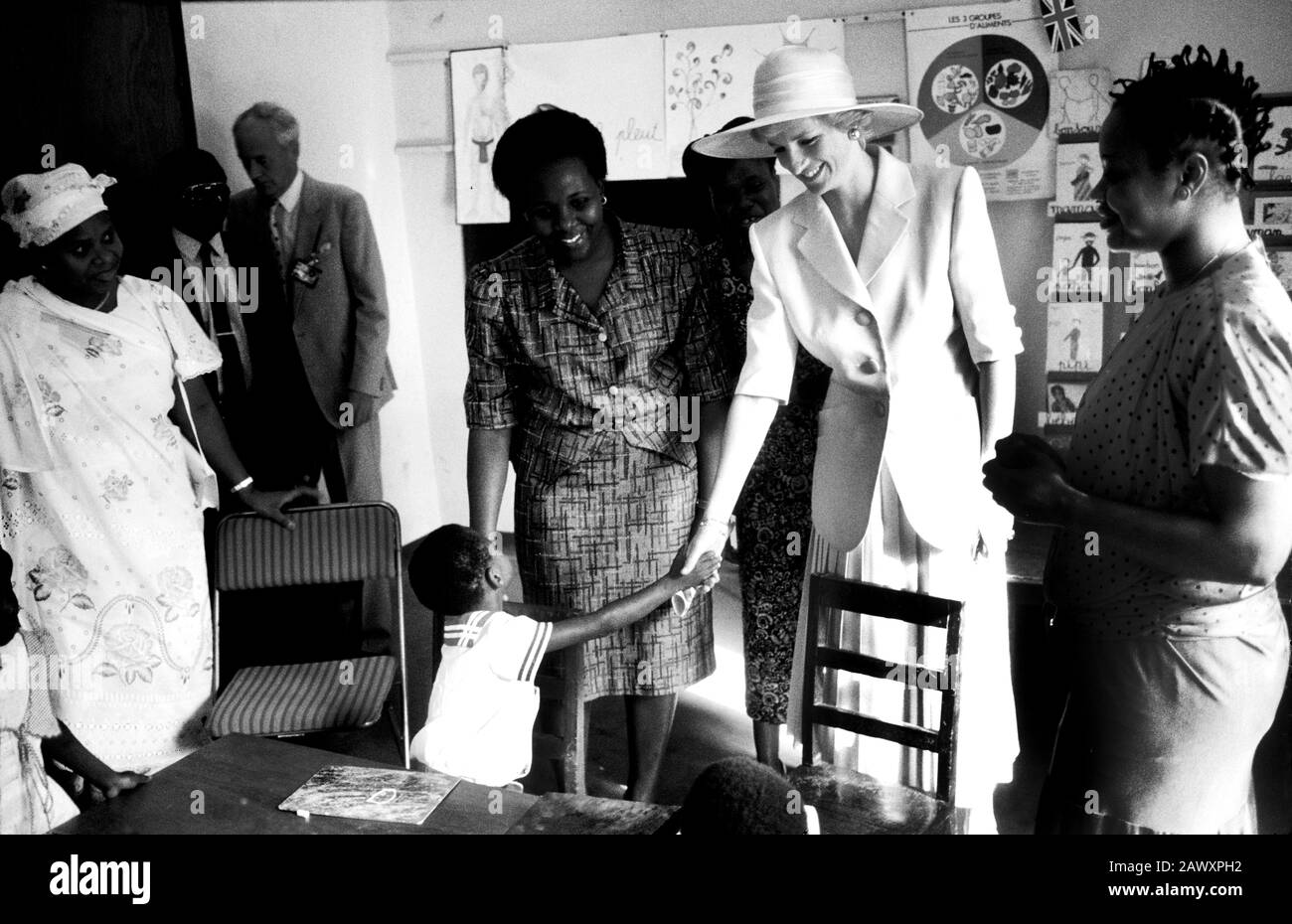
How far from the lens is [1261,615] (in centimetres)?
151

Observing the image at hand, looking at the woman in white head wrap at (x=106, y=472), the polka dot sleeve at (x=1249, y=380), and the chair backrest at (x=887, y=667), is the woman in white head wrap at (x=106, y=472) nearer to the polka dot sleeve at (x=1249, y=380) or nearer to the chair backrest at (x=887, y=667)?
the chair backrest at (x=887, y=667)

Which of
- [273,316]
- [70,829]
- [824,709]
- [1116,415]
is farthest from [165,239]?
[1116,415]

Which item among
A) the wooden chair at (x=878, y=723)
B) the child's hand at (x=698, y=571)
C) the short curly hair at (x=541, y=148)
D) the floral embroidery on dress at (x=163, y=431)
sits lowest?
the wooden chair at (x=878, y=723)

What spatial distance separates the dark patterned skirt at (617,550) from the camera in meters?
2.31

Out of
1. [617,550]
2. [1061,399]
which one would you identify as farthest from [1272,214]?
[617,550]

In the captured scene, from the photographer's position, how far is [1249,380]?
4.39 feet

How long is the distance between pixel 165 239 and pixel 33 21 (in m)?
0.52

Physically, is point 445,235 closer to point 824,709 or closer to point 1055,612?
point 824,709

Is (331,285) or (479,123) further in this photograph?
(331,285)

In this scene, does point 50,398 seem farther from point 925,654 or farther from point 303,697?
point 925,654

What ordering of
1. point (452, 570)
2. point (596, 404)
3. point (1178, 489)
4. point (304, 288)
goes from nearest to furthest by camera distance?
point (1178, 489) → point (452, 570) → point (596, 404) → point (304, 288)

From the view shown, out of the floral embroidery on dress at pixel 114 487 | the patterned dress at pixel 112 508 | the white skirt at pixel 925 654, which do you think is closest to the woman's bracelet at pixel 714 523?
the white skirt at pixel 925 654

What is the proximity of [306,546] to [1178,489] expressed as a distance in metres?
1.94

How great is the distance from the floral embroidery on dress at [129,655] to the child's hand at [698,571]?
1254 mm
